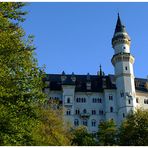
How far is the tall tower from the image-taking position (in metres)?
86.0

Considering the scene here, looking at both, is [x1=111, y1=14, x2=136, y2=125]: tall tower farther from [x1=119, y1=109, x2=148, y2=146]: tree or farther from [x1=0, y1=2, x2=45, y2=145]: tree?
[x1=0, y1=2, x2=45, y2=145]: tree

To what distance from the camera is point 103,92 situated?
89.8m

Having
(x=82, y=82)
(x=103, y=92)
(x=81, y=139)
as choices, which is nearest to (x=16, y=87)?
(x=81, y=139)

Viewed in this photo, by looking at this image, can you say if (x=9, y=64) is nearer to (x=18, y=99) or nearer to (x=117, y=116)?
(x=18, y=99)

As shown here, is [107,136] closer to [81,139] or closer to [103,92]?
[81,139]

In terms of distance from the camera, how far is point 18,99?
18.6 m

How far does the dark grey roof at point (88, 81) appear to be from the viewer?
89.6 m

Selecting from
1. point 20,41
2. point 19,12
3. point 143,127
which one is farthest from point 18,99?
point 143,127

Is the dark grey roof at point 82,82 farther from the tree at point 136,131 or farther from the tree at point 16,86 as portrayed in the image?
the tree at point 16,86

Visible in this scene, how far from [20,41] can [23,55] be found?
5.54 feet

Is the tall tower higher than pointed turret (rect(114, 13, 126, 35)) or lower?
lower

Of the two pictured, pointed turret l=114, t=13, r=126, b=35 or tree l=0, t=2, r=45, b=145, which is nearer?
tree l=0, t=2, r=45, b=145

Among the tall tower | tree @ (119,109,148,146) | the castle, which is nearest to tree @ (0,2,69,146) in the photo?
tree @ (119,109,148,146)

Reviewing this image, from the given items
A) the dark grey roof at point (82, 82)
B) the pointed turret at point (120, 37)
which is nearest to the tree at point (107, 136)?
the dark grey roof at point (82, 82)
